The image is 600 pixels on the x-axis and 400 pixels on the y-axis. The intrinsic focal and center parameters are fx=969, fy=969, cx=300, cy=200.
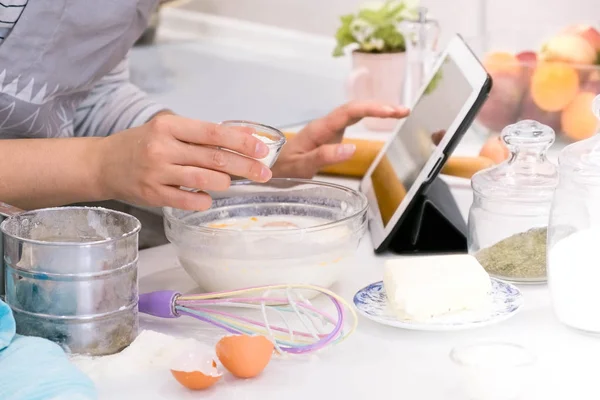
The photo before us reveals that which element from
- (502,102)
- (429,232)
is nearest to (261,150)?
(429,232)

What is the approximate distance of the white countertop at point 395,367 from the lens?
30.6 inches

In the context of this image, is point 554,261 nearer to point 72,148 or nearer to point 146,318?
point 146,318

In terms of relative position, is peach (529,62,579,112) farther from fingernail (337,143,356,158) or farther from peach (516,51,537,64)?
fingernail (337,143,356,158)

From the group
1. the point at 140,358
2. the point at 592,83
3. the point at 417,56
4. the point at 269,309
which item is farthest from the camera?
the point at 417,56

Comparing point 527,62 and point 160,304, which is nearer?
point 160,304

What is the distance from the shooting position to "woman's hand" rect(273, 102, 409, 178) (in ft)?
4.15

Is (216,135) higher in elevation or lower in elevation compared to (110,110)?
higher

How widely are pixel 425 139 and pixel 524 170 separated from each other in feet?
0.57

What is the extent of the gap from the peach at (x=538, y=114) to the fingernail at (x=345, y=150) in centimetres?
34

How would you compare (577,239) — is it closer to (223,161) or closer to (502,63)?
(223,161)

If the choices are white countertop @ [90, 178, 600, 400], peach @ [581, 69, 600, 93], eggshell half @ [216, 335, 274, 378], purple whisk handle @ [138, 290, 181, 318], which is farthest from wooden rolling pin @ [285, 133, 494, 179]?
eggshell half @ [216, 335, 274, 378]

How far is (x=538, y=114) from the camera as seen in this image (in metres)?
1.45

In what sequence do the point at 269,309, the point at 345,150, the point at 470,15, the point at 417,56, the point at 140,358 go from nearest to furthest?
the point at 140,358
the point at 269,309
the point at 345,150
the point at 417,56
the point at 470,15

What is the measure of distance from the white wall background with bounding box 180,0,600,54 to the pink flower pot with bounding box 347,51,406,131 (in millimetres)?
151
